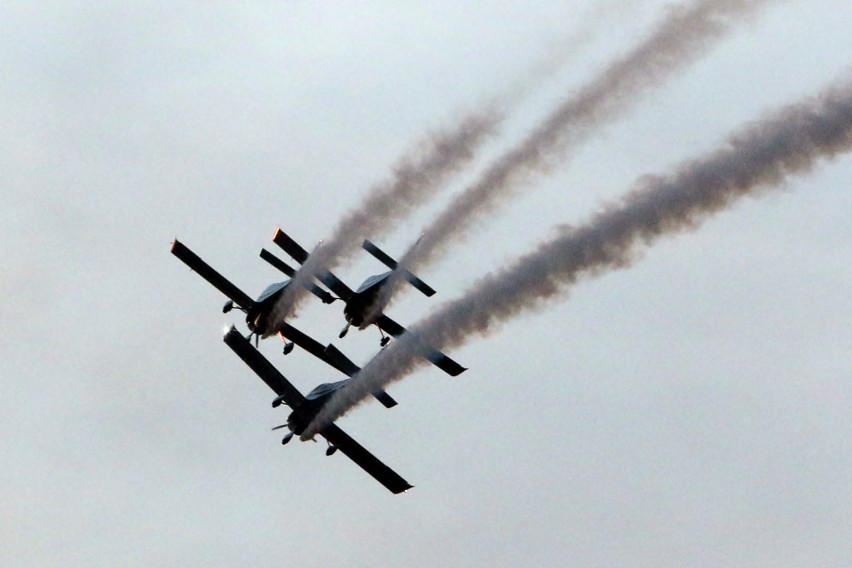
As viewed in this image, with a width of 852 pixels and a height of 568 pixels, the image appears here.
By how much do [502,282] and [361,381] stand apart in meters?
8.79

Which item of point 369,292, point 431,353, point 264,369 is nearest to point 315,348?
point 264,369

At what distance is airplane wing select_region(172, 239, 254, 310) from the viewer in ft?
213

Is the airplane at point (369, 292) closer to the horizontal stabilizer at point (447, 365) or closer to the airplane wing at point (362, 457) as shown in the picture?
the horizontal stabilizer at point (447, 365)

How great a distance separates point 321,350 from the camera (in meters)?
66.4

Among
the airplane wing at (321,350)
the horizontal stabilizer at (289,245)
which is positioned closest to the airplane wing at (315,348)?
the airplane wing at (321,350)

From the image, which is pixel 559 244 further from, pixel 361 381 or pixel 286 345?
pixel 286 345

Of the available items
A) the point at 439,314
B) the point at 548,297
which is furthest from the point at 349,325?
the point at 548,297

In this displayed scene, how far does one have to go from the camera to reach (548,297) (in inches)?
2007

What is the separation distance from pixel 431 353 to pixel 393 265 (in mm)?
4209

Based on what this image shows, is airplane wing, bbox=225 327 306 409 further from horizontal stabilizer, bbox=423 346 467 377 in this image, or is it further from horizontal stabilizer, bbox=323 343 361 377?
horizontal stabilizer, bbox=423 346 467 377

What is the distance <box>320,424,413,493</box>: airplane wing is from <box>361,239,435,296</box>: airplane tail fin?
869 cm

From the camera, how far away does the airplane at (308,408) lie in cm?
6219

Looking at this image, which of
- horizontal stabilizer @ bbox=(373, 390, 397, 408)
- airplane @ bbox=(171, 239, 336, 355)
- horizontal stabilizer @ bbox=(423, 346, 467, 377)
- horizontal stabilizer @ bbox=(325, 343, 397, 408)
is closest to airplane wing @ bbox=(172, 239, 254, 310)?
airplane @ bbox=(171, 239, 336, 355)

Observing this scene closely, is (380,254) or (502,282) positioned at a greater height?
(380,254)
